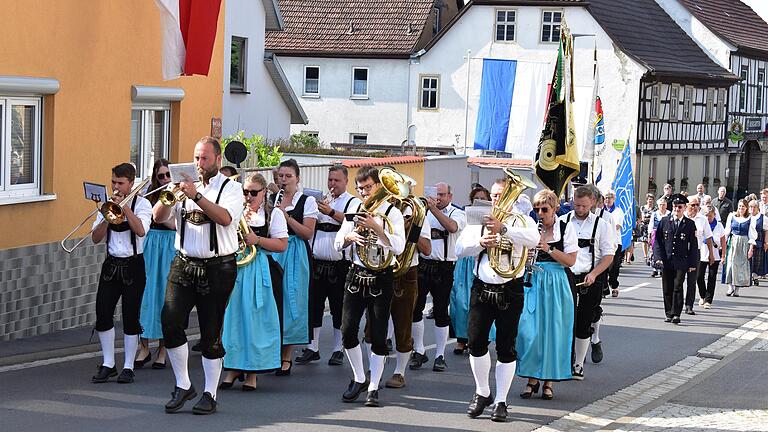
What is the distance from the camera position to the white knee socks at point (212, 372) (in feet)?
32.2

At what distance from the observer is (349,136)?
177ft

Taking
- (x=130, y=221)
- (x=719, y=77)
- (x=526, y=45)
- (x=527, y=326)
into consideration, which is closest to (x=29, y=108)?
(x=130, y=221)

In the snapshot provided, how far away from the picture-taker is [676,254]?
730 inches

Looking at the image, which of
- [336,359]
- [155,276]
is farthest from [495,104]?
[155,276]

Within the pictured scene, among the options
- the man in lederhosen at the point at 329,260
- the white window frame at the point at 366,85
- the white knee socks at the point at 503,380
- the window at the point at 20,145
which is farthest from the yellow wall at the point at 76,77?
the white window frame at the point at 366,85

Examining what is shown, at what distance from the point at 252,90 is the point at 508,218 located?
22.6 metres

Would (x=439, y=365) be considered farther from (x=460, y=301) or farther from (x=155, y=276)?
(x=155, y=276)

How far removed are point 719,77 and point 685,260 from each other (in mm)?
38851

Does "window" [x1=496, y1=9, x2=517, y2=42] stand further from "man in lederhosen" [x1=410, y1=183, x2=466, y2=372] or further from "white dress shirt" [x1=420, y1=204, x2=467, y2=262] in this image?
"man in lederhosen" [x1=410, y1=183, x2=466, y2=372]

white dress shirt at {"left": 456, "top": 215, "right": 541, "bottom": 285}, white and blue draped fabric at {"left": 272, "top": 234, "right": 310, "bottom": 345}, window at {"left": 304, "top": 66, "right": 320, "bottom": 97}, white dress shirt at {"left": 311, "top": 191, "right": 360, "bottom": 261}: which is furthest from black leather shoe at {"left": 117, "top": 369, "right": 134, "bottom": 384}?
window at {"left": 304, "top": 66, "right": 320, "bottom": 97}

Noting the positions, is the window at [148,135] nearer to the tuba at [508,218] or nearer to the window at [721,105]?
the tuba at [508,218]

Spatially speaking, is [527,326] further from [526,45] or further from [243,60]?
[526,45]

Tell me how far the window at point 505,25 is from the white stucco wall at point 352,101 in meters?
3.92

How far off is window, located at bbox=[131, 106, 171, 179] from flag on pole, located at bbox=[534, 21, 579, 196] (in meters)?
4.85
